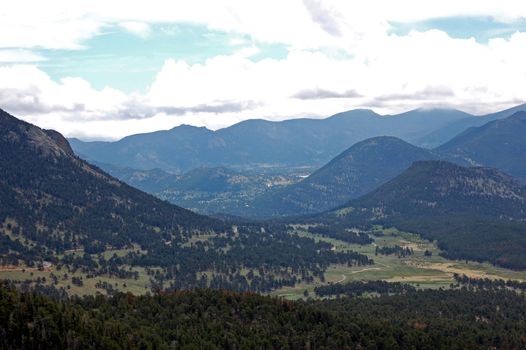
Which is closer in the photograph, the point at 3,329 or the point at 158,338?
the point at 3,329

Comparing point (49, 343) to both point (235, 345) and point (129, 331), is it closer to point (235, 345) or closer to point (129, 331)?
point (129, 331)

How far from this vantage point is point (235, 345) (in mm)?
193750

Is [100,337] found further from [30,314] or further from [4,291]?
[4,291]

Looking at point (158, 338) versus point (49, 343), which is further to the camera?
point (158, 338)

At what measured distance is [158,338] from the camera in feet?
618

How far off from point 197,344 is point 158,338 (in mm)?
11388

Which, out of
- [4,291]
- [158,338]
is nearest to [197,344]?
[158,338]

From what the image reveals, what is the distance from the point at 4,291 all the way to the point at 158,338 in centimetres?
4697

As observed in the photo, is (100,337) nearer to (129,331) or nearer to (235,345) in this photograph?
(129,331)

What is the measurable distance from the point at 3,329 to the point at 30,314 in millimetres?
10727

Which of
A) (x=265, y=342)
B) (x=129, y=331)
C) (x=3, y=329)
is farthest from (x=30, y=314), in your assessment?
(x=265, y=342)

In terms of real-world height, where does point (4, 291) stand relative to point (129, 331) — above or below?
above

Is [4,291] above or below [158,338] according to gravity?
above

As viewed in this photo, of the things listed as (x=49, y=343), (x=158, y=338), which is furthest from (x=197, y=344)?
(x=49, y=343)
